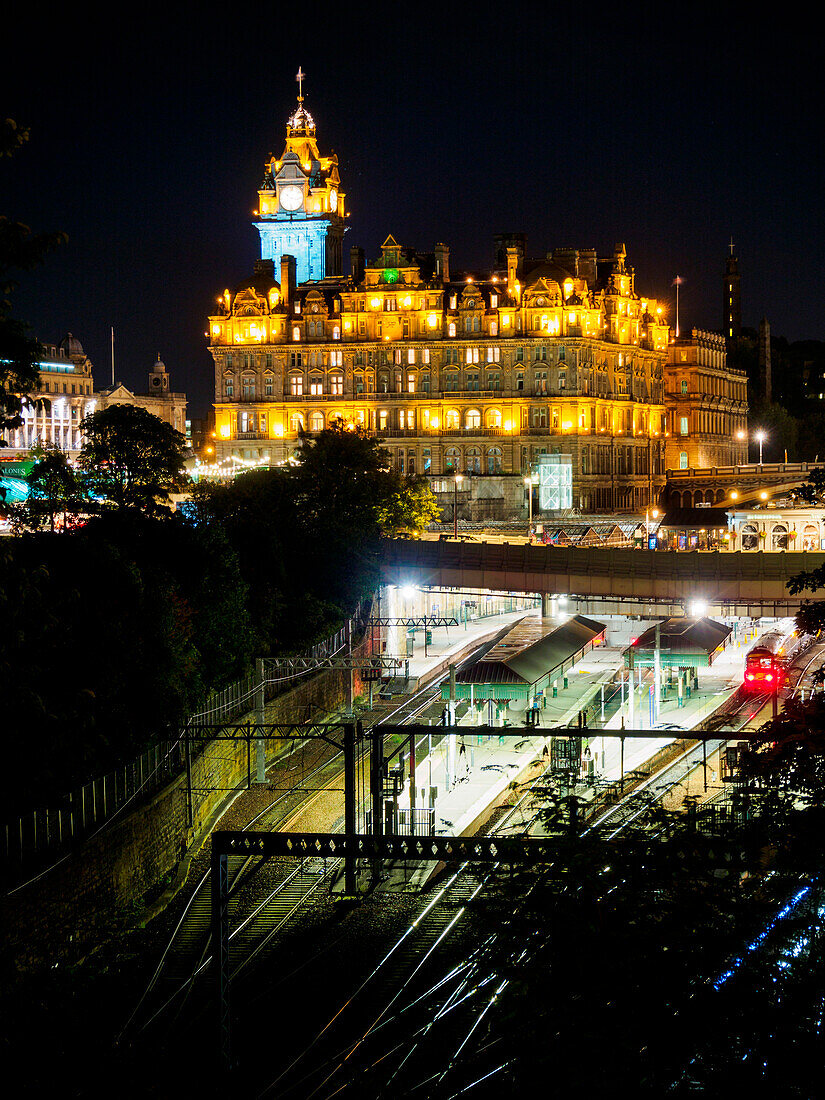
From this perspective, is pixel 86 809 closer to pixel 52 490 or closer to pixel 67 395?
pixel 52 490

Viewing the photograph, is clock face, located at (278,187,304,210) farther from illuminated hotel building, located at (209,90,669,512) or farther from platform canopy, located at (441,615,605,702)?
platform canopy, located at (441,615,605,702)

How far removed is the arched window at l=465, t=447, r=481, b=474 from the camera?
382 feet

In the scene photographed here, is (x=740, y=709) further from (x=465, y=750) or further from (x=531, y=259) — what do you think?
(x=531, y=259)

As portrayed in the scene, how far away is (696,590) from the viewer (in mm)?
54312

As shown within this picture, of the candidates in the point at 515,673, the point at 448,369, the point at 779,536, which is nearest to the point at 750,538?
the point at 779,536

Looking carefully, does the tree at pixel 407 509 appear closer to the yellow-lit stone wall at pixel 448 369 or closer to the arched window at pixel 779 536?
the arched window at pixel 779 536

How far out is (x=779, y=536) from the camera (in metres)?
91.9

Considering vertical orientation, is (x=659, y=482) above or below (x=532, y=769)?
above

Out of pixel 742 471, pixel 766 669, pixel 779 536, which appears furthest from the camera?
pixel 742 471

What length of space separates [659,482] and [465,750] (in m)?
81.1

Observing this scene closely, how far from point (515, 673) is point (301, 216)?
107178 millimetres

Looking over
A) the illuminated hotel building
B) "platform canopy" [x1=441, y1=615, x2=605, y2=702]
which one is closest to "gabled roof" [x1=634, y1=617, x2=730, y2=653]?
"platform canopy" [x1=441, y1=615, x2=605, y2=702]

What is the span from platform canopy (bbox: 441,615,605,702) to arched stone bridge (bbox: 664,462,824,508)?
44.9 meters

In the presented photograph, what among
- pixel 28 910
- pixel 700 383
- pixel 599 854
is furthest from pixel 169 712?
pixel 700 383
